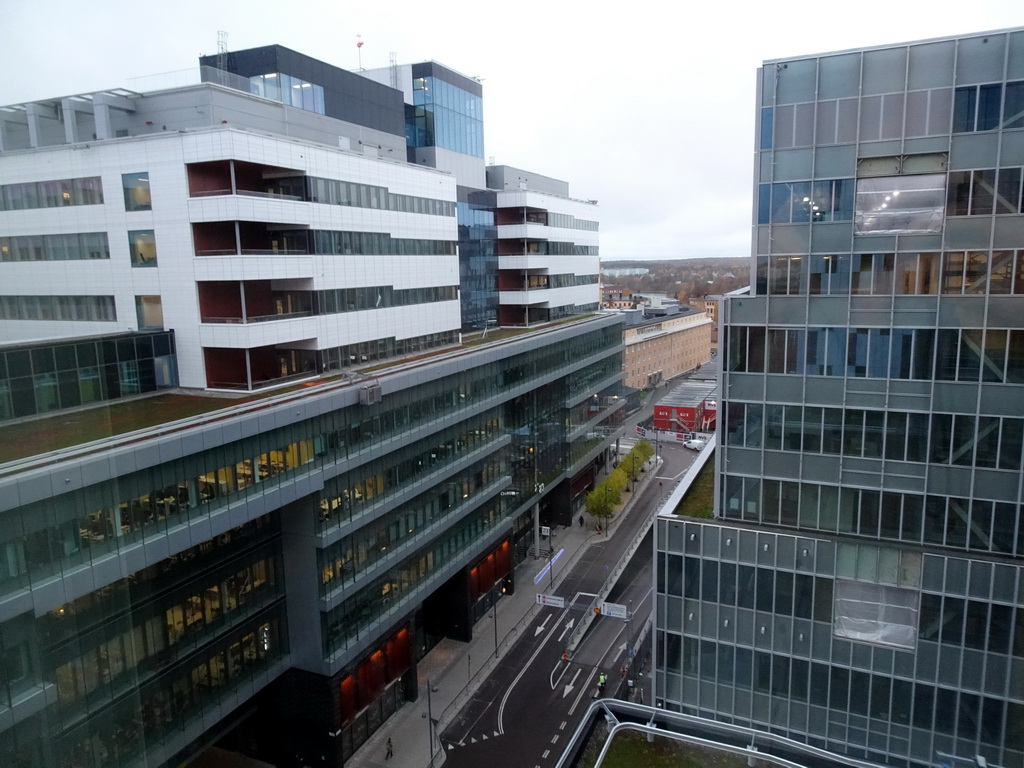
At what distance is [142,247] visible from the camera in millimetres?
15727

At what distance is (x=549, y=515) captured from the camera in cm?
3378

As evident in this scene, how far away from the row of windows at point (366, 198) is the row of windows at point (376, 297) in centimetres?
238

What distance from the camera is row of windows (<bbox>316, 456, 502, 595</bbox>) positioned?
1716 centimetres

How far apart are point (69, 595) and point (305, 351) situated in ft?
41.7

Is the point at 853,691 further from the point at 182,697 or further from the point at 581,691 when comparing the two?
the point at 182,697

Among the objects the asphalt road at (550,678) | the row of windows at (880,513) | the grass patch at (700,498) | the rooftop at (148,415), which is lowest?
the asphalt road at (550,678)

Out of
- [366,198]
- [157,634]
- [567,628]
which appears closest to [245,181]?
[366,198]

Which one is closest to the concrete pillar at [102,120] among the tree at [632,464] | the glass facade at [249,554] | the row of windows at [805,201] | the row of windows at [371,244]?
the row of windows at [371,244]

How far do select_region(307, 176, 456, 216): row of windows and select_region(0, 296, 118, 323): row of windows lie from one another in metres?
5.69

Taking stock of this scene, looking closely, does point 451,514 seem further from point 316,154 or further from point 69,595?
point 69,595

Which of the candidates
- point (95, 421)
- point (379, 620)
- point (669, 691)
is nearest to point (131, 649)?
point (95, 421)

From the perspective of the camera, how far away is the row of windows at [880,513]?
1319 centimetres

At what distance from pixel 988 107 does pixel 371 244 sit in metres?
14.9

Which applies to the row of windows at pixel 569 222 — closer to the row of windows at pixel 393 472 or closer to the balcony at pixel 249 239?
A: the row of windows at pixel 393 472
